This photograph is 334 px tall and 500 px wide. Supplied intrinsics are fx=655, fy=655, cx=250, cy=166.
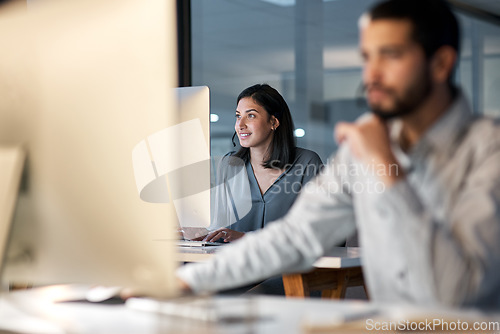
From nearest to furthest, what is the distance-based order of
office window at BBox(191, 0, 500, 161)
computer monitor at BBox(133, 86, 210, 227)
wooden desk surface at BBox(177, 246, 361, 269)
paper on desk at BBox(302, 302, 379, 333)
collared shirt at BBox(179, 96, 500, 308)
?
paper on desk at BBox(302, 302, 379, 333), collared shirt at BBox(179, 96, 500, 308), wooden desk surface at BBox(177, 246, 361, 269), computer monitor at BBox(133, 86, 210, 227), office window at BBox(191, 0, 500, 161)

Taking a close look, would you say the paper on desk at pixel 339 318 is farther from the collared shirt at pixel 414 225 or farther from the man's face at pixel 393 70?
the man's face at pixel 393 70

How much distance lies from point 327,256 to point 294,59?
2.16 meters

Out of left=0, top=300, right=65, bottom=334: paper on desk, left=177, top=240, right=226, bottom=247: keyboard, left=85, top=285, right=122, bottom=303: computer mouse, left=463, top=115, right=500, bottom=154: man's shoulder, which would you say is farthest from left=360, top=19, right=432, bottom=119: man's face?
left=177, top=240, right=226, bottom=247: keyboard

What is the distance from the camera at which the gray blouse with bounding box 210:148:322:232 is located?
10.3ft

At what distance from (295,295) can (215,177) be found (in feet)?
3.08

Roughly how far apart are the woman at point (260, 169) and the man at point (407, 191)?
1.61 metres

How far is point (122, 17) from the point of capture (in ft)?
3.49

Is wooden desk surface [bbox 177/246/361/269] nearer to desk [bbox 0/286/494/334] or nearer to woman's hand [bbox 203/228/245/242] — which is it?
woman's hand [bbox 203/228/245/242]

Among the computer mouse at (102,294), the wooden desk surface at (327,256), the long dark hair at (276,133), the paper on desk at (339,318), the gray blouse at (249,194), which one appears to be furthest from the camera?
the long dark hair at (276,133)

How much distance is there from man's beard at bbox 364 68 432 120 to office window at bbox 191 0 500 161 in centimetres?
271

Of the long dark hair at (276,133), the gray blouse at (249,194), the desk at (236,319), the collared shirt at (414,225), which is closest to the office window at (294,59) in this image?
the long dark hair at (276,133)

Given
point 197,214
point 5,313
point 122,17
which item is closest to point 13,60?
point 122,17

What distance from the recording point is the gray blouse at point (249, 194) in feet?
10.3

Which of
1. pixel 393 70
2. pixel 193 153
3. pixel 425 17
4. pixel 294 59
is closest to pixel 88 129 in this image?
pixel 393 70
